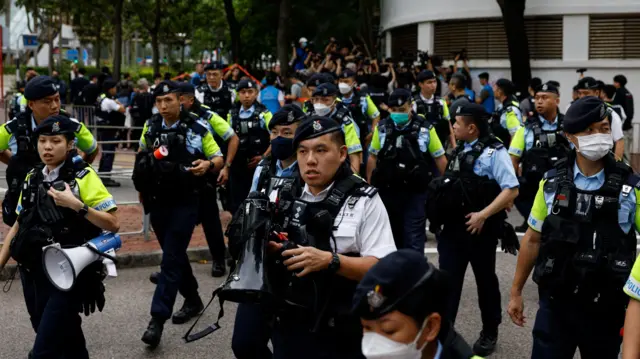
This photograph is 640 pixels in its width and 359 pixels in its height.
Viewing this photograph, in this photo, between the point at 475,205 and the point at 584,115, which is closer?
the point at 584,115

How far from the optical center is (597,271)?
4754 mm

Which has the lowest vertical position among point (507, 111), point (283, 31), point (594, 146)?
point (594, 146)

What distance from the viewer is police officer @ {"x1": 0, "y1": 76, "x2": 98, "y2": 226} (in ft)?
24.0

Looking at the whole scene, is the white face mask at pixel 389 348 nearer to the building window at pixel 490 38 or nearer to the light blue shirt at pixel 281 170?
the light blue shirt at pixel 281 170

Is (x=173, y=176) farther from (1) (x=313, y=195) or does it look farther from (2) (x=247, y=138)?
(1) (x=313, y=195)

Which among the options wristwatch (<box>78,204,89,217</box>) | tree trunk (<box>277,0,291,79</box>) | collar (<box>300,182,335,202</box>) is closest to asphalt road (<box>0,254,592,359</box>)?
wristwatch (<box>78,204,89,217</box>)

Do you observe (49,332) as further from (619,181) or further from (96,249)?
(619,181)

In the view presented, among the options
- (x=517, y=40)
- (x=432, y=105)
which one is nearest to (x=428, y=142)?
(x=432, y=105)

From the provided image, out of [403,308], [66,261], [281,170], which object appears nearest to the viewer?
[403,308]

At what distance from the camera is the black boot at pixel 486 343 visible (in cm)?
715

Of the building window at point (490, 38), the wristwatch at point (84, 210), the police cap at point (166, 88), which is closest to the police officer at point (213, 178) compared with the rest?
the police cap at point (166, 88)

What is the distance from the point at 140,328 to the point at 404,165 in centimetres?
282

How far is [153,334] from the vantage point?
7.18 metres

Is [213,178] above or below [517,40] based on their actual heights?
below
